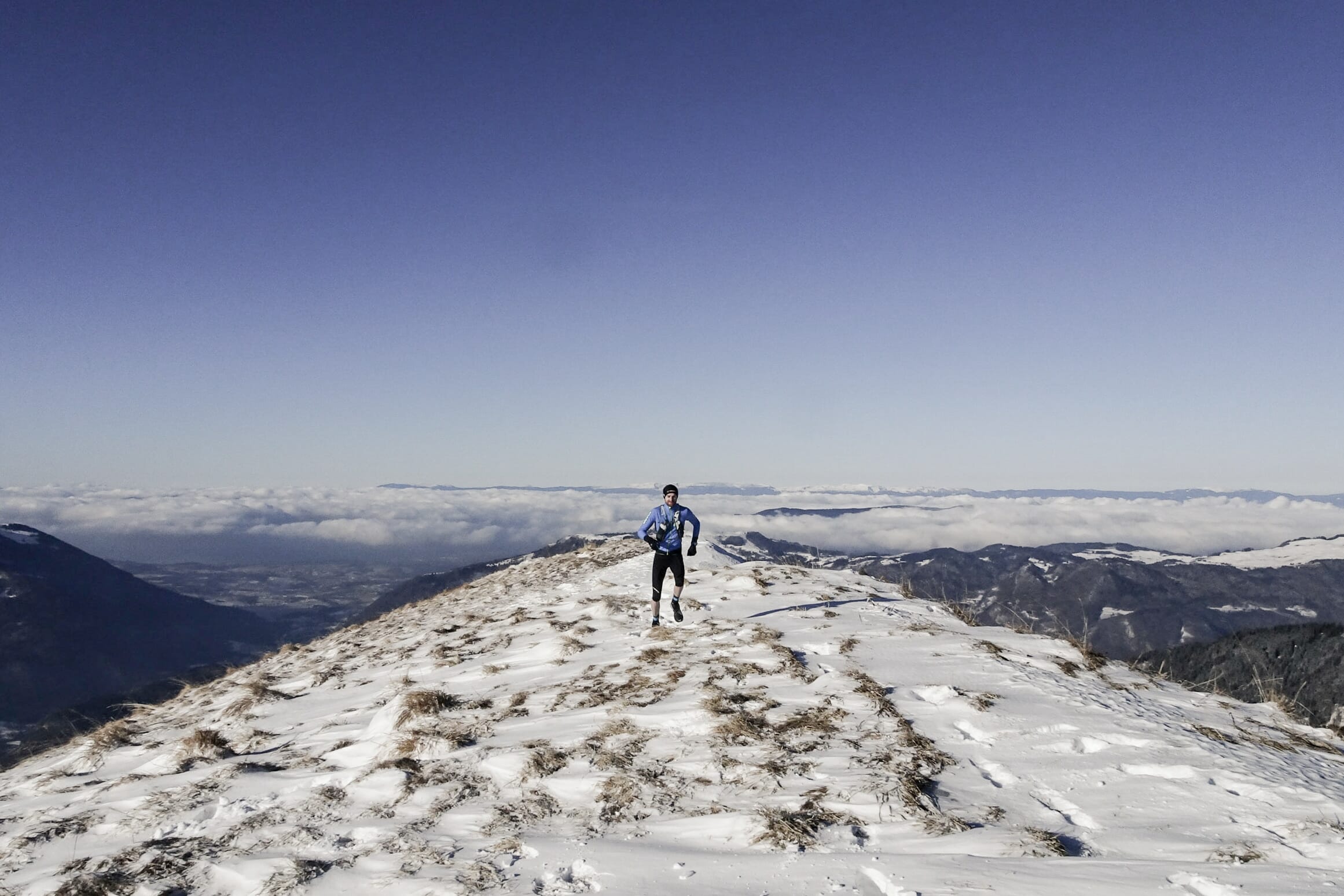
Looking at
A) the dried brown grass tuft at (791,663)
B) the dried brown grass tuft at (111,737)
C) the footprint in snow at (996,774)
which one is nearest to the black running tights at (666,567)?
the dried brown grass tuft at (791,663)

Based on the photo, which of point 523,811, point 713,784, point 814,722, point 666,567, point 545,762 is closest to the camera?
point 523,811

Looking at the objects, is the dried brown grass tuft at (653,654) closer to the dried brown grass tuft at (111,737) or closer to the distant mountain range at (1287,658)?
the dried brown grass tuft at (111,737)

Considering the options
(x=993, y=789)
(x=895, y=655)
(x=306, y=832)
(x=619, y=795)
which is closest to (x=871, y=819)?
(x=993, y=789)

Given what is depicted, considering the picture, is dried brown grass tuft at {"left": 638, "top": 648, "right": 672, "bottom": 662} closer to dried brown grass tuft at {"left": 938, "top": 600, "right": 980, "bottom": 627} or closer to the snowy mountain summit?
the snowy mountain summit

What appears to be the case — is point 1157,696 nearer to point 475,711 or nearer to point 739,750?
point 739,750

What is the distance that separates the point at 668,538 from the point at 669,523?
35 centimetres

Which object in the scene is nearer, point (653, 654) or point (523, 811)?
point (523, 811)

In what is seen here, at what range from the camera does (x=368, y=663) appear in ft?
42.0

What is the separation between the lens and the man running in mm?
13703

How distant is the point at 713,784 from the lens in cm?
583

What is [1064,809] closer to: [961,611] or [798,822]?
[798,822]

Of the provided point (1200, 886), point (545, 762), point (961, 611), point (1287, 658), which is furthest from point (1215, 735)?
point (1287, 658)

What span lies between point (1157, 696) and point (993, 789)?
4.68 metres

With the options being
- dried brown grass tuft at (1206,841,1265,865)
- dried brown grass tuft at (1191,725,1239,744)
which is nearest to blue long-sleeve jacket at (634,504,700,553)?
dried brown grass tuft at (1191,725,1239,744)
